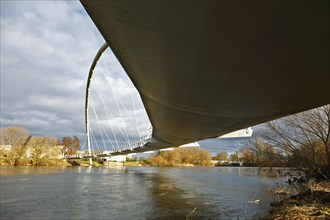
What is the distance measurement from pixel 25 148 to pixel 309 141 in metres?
60.0

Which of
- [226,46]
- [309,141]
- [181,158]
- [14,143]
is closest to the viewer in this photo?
[226,46]

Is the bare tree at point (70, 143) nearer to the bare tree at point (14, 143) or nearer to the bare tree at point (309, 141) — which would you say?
the bare tree at point (14, 143)

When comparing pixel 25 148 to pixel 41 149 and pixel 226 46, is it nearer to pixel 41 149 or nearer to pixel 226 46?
pixel 41 149

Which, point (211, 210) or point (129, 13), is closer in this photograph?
point (129, 13)

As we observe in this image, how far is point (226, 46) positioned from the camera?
2.98 metres

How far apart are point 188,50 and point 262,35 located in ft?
2.69

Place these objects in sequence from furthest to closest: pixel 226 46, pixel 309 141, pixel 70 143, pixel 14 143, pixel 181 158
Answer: pixel 70 143 < pixel 181 158 < pixel 14 143 < pixel 309 141 < pixel 226 46

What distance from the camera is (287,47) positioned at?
9.60 feet

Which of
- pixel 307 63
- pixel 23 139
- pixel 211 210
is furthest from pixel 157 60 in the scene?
pixel 23 139

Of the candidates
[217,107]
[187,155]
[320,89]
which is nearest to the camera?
[320,89]

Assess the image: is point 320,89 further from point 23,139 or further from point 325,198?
point 23,139

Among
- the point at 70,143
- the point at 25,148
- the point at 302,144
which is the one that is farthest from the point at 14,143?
the point at 302,144

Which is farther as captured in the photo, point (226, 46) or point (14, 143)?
point (14, 143)

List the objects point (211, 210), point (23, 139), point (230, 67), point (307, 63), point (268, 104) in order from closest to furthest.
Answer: point (307, 63), point (230, 67), point (268, 104), point (211, 210), point (23, 139)
